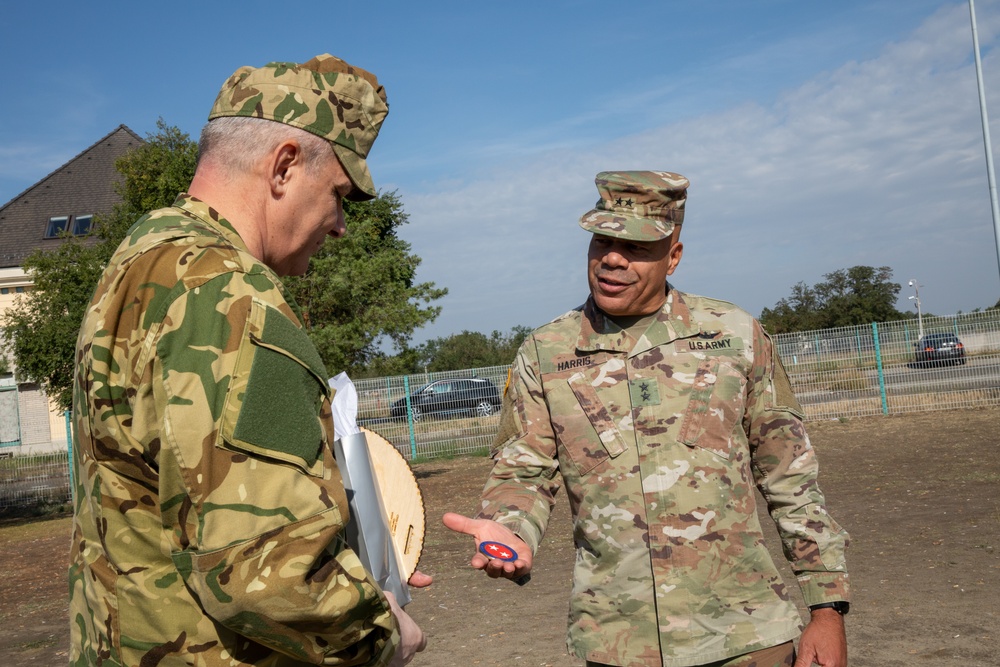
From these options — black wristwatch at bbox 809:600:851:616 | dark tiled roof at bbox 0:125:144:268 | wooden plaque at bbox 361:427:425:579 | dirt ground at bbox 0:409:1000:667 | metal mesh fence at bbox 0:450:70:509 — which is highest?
dark tiled roof at bbox 0:125:144:268

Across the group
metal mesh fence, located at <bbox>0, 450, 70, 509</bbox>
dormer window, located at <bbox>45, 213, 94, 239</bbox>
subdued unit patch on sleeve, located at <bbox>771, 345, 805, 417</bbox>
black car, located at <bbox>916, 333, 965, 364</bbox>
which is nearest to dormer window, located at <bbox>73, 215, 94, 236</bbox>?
dormer window, located at <bbox>45, 213, 94, 239</bbox>

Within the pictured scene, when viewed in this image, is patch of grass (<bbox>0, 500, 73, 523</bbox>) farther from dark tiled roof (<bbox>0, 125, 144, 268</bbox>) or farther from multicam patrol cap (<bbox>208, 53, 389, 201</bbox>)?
dark tiled roof (<bbox>0, 125, 144, 268</bbox>)

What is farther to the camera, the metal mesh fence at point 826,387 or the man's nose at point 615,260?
the metal mesh fence at point 826,387

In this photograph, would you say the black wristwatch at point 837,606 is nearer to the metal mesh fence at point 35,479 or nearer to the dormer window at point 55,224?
the metal mesh fence at point 35,479

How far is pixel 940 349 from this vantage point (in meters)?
20.3

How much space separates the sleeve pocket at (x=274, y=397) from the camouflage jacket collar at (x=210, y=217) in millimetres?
279

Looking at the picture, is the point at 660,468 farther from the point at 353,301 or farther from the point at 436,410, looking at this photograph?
the point at 436,410

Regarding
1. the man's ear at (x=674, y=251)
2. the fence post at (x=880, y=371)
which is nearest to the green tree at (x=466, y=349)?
the fence post at (x=880, y=371)

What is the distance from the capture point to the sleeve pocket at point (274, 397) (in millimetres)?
1611

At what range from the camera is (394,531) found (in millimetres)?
2078

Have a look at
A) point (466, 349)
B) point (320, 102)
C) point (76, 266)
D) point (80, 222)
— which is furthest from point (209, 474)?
point (466, 349)

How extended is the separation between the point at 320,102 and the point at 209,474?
848 mm

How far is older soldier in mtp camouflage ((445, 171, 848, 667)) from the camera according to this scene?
120 inches

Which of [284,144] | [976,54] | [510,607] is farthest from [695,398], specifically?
[976,54]
